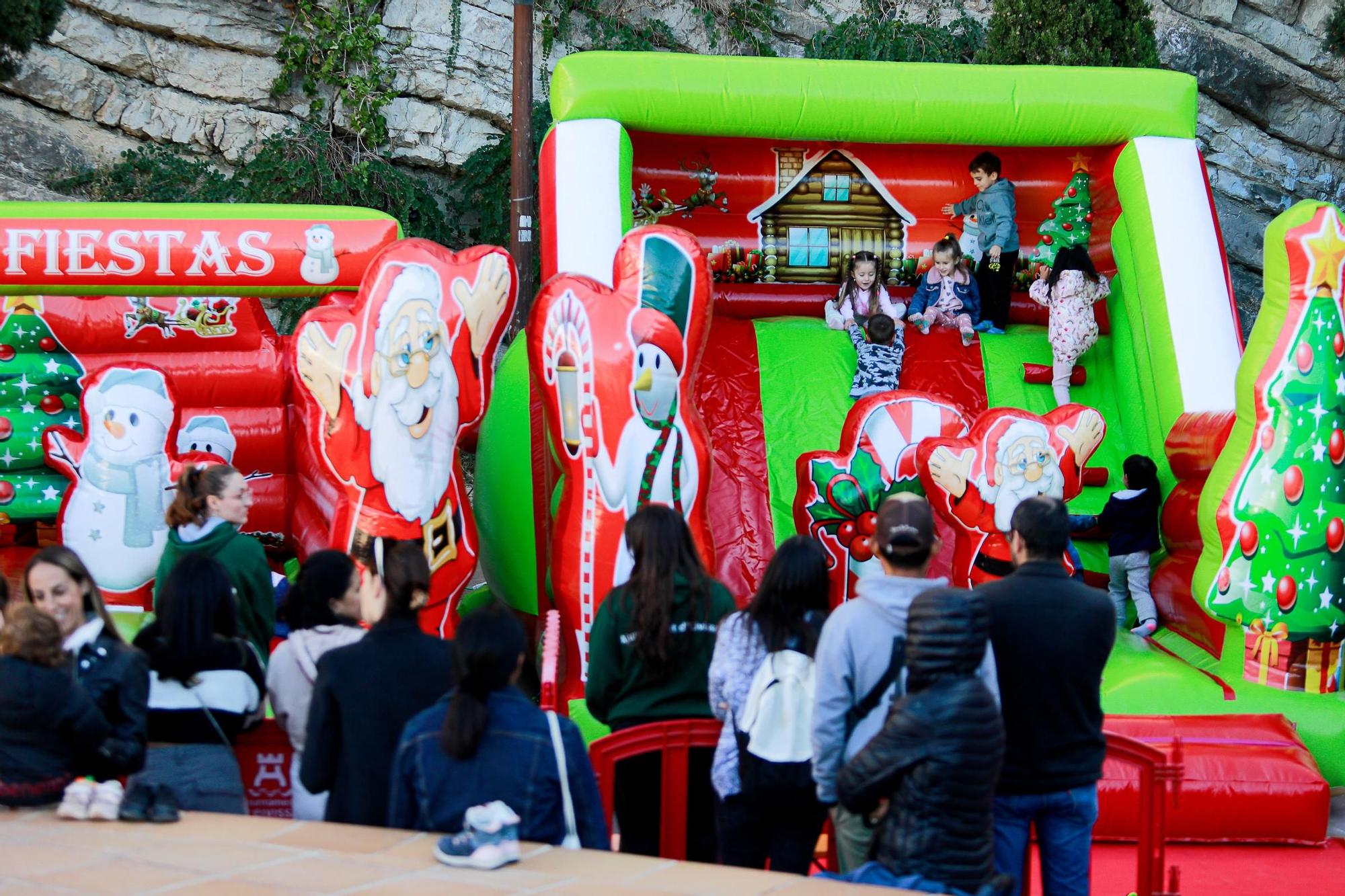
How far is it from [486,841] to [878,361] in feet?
14.6

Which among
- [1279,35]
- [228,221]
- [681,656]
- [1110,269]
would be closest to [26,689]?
[681,656]

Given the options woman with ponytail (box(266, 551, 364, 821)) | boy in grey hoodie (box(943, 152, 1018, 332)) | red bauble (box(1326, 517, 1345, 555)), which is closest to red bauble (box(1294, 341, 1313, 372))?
red bauble (box(1326, 517, 1345, 555))

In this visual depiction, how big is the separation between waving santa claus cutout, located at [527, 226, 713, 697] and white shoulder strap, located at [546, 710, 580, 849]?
7.88ft

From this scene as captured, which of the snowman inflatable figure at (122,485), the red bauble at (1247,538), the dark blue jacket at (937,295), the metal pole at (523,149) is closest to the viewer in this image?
the red bauble at (1247,538)

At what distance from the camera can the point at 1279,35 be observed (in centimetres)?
1267

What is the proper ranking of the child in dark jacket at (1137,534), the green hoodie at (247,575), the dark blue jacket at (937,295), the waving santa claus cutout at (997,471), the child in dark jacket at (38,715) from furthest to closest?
the dark blue jacket at (937,295), the child in dark jacket at (1137,534), the waving santa claus cutout at (997,471), the green hoodie at (247,575), the child in dark jacket at (38,715)

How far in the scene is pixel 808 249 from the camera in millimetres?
7422

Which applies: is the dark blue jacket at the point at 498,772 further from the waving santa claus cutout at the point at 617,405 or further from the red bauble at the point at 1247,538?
the red bauble at the point at 1247,538

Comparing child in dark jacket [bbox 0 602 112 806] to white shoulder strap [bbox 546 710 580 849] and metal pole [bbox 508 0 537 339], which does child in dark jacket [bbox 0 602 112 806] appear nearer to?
white shoulder strap [bbox 546 710 580 849]

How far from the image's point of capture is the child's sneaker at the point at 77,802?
282 centimetres

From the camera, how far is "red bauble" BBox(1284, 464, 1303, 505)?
205 inches

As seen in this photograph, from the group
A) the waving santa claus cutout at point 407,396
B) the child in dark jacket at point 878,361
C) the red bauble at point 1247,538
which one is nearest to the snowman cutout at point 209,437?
the waving santa claus cutout at point 407,396

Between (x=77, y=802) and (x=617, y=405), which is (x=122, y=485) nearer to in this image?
(x=617, y=405)

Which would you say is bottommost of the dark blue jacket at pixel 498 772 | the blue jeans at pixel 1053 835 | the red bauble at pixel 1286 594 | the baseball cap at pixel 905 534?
the blue jeans at pixel 1053 835
